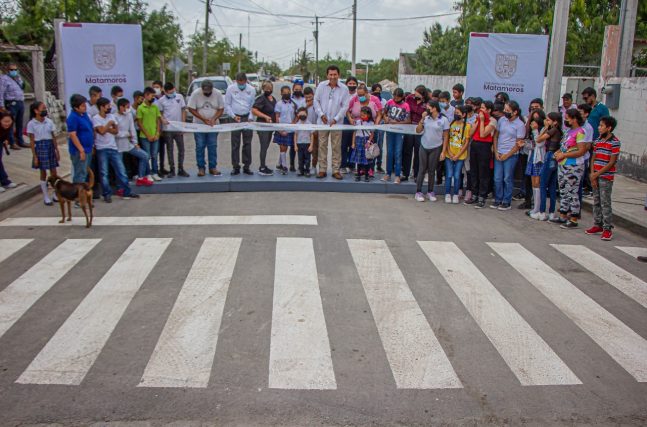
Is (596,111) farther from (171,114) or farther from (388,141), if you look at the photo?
(171,114)

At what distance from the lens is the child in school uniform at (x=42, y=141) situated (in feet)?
34.3

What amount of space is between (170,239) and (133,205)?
8.40 feet

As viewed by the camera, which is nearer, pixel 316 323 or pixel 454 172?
pixel 316 323

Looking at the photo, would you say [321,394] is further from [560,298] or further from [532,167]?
[532,167]

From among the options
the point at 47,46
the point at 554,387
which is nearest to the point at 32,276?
the point at 554,387

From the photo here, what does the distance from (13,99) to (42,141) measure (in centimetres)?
623

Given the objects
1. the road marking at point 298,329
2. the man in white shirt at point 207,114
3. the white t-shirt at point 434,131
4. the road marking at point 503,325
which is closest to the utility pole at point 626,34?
the white t-shirt at point 434,131

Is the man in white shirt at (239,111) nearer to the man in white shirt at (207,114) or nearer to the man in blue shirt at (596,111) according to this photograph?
the man in white shirt at (207,114)

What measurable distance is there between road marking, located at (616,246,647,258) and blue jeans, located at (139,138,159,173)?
847cm

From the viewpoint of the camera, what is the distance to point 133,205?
35.4 ft

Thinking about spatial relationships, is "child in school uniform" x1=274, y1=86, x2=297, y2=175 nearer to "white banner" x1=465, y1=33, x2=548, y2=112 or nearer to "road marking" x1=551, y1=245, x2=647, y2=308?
"white banner" x1=465, y1=33, x2=548, y2=112

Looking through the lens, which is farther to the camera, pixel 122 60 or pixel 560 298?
pixel 122 60

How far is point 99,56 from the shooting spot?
1176 cm

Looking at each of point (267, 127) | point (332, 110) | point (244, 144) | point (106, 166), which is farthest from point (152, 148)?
point (332, 110)
